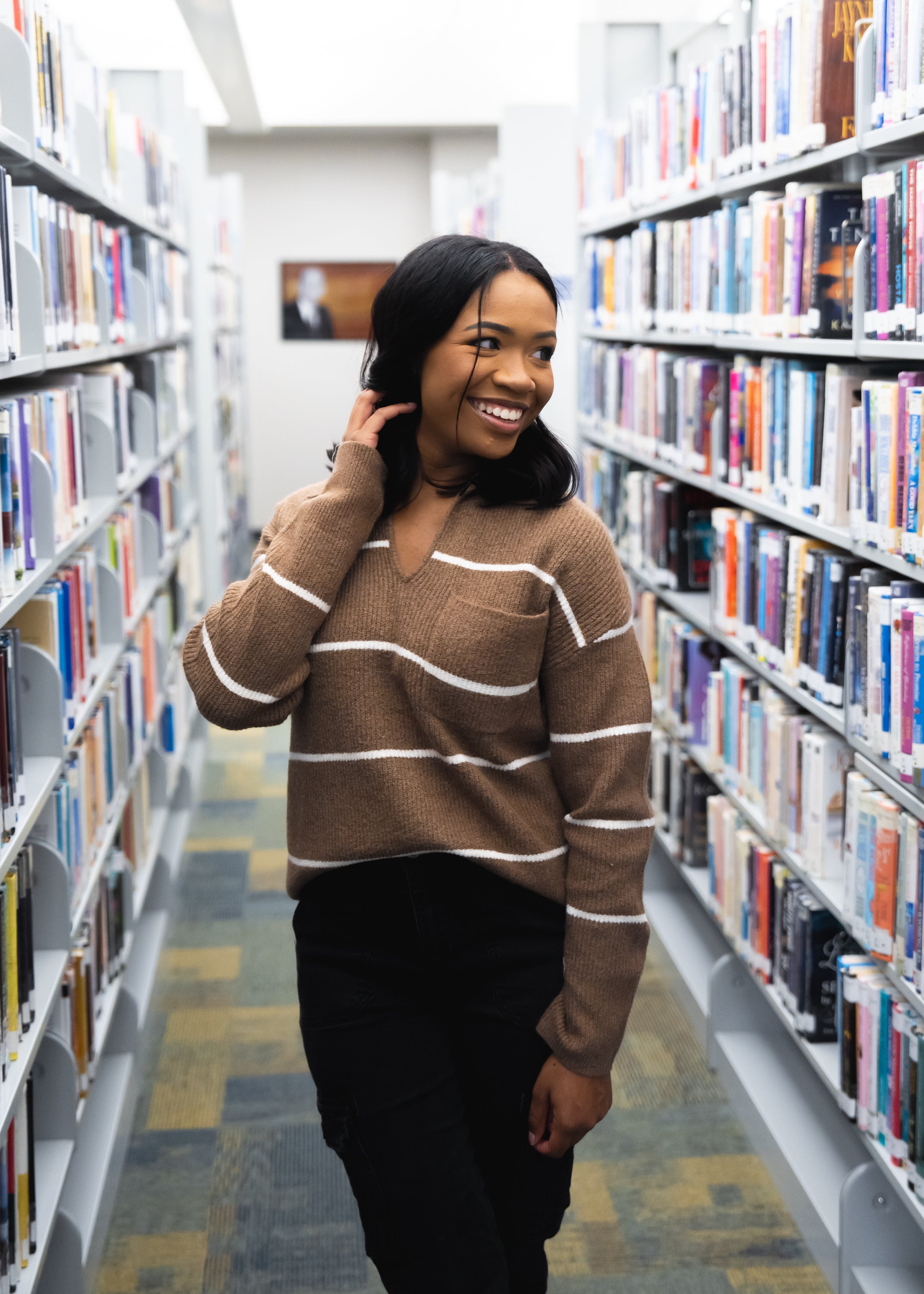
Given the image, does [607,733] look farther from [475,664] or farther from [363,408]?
[363,408]

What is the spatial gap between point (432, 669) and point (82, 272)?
1.83 metres

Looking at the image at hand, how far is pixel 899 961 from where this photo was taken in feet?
6.41

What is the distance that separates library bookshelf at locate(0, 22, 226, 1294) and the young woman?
2.17 feet

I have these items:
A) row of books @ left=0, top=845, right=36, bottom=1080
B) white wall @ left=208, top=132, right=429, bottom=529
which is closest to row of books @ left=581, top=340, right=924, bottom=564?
row of books @ left=0, top=845, right=36, bottom=1080

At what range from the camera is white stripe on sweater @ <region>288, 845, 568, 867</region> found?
1320 mm

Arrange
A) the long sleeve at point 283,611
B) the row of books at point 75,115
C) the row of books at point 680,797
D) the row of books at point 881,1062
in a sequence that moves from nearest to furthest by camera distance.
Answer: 1. the long sleeve at point 283,611
2. the row of books at point 881,1062
3. the row of books at point 75,115
4. the row of books at point 680,797

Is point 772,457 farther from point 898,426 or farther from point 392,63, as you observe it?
point 392,63

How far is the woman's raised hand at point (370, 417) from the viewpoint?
4.50 feet

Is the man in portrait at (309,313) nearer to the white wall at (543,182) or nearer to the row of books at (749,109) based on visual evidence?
the white wall at (543,182)

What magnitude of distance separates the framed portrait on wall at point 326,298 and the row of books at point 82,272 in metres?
5.87

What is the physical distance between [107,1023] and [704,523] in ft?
6.14

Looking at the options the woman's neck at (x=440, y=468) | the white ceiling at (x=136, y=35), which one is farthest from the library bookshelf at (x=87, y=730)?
the white ceiling at (x=136, y=35)

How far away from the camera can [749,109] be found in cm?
266

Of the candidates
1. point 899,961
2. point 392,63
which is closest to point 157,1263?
point 899,961
